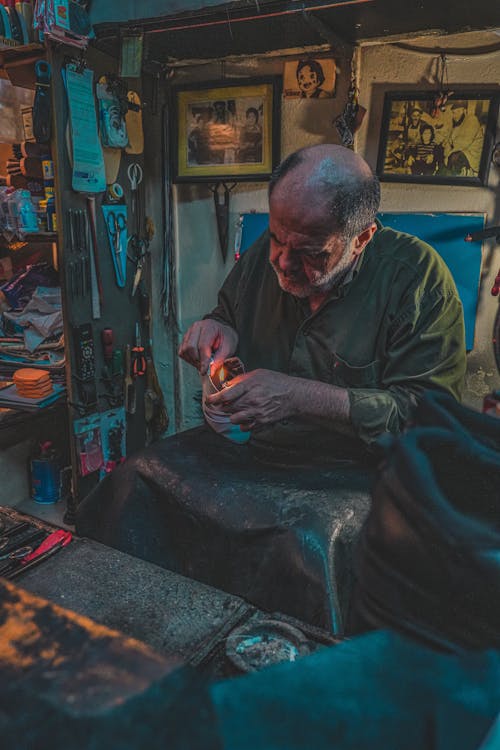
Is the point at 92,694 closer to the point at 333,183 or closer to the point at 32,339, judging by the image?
the point at 333,183

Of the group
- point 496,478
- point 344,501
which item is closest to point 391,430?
point 344,501

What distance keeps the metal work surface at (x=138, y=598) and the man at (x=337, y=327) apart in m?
0.73

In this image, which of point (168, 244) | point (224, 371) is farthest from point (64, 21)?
point (224, 371)

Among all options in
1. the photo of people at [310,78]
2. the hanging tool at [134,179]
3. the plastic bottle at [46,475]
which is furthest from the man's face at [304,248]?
the plastic bottle at [46,475]

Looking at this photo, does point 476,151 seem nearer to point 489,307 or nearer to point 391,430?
point 489,307

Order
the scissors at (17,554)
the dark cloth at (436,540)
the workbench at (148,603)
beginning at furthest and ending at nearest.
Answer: the scissors at (17,554) < the workbench at (148,603) < the dark cloth at (436,540)

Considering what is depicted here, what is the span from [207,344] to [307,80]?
187cm

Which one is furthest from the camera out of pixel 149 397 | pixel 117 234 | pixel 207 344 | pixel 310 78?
pixel 149 397

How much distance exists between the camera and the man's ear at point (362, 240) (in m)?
1.96

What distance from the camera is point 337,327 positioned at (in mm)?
2018

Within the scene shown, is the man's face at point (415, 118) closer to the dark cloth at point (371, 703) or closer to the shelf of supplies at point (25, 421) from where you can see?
the shelf of supplies at point (25, 421)

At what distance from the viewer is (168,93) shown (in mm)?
3555

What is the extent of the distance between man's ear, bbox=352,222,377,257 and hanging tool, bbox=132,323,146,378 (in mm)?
2045

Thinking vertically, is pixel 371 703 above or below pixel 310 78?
below
